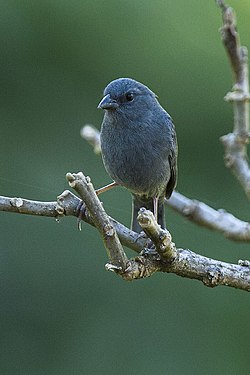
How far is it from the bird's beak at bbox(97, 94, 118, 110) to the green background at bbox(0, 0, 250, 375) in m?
1.85

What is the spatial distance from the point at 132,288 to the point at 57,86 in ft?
6.86

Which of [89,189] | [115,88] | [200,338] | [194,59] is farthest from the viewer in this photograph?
[194,59]

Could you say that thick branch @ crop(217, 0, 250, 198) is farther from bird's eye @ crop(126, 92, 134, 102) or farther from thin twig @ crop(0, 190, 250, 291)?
bird's eye @ crop(126, 92, 134, 102)

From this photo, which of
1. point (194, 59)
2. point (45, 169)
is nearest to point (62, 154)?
point (45, 169)

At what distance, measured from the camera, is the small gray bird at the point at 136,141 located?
4.57m

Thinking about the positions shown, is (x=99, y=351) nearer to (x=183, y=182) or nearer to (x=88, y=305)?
(x=88, y=305)

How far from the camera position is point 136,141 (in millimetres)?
4617

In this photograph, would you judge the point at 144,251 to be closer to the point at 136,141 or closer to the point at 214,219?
the point at 214,219

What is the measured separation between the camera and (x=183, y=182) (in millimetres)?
6992

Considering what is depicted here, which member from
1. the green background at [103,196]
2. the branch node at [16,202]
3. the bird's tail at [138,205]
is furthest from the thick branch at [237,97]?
the green background at [103,196]

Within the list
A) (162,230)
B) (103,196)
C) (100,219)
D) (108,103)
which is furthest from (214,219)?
(103,196)

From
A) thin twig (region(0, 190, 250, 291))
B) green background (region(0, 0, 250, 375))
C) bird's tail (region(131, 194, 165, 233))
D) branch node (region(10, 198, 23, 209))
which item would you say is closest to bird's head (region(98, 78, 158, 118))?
bird's tail (region(131, 194, 165, 233))

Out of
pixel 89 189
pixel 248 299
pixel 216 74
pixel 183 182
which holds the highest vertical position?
pixel 216 74

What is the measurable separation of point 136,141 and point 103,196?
201 cm
